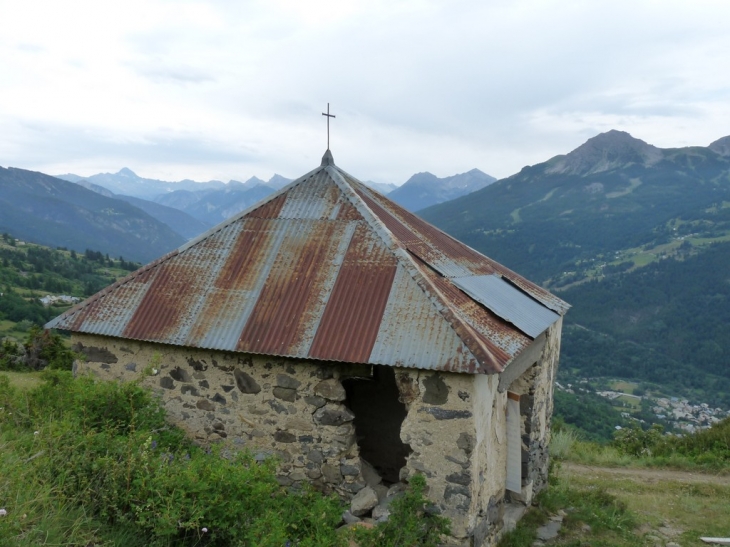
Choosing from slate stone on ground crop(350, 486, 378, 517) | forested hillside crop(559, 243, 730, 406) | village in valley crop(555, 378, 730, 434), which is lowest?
village in valley crop(555, 378, 730, 434)

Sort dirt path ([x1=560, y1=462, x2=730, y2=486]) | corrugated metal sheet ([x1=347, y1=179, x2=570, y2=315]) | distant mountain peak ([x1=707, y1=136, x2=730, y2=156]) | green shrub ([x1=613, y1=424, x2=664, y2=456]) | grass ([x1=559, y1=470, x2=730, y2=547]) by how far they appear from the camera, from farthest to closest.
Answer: distant mountain peak ([x1=707, y1=136, x2=730, y2=156]) < green shrub ([x1=613, y1=424, x2=664, y2=456]) < dirt path ([x1=560, y1=462, x2=730, y2=486]) < grass ([x1=559, y1=470, x2=730, y2=547]) < corrugated metal sheet ([x1=347, y1=179, x2=570, y2=315])

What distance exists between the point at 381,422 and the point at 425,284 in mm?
2976

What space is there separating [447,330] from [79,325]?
4.68m

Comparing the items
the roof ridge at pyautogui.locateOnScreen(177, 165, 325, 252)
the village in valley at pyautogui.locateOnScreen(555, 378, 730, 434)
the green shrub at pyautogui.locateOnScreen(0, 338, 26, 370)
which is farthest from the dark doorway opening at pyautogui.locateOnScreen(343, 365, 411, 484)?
the village in valley at pyautogui.locateOnScreen(555, 378, 730, 434)

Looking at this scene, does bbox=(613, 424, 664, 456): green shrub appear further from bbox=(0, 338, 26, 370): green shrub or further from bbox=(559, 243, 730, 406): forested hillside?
bbox=(559, 243, 730, 406): forested hillside

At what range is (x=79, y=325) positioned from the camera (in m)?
7.01

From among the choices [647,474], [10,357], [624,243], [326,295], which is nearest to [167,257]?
[326,295]

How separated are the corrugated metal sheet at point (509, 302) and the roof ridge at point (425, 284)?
85 cm

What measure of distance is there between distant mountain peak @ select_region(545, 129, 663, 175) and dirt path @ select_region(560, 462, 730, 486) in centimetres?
17294

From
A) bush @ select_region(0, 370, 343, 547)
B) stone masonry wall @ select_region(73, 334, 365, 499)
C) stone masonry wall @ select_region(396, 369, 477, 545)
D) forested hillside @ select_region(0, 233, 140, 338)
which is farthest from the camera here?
forested hillside @ select_region(0, 233, 140, 338)

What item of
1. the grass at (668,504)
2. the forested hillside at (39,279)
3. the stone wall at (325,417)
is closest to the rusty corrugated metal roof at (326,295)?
the stone wall at (325,417)

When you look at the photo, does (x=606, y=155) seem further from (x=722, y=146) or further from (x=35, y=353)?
(x=35, y=353)

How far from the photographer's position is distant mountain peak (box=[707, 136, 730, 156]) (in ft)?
577

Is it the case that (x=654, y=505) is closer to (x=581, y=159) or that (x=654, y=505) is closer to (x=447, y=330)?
(x=447, y=330)
